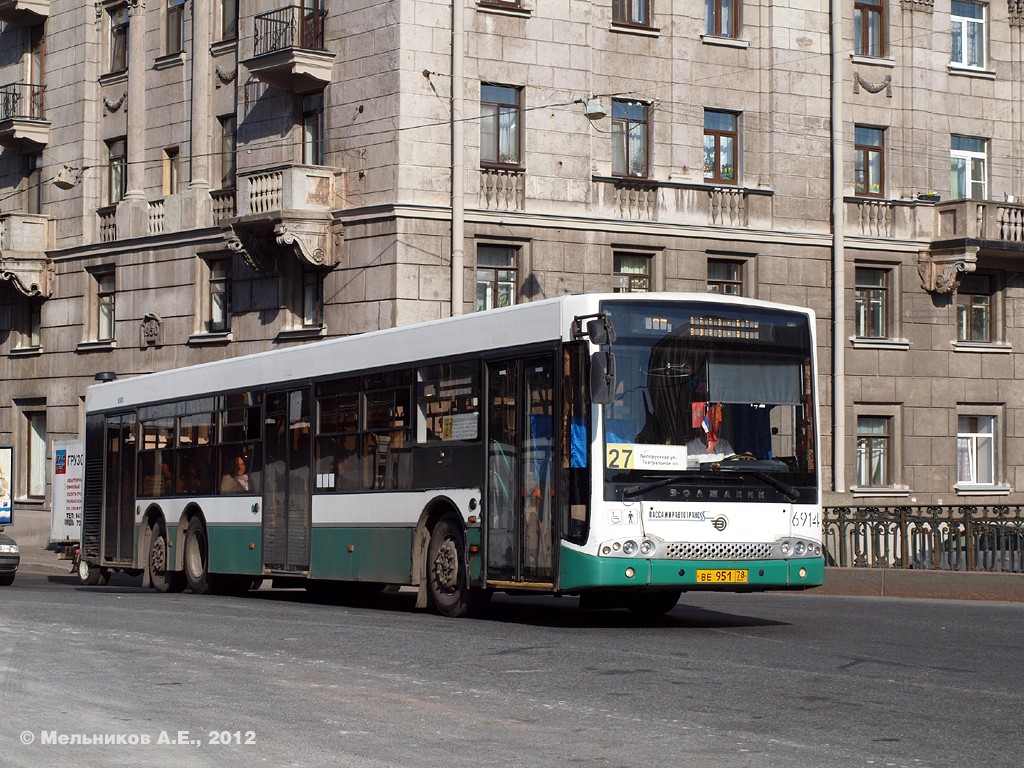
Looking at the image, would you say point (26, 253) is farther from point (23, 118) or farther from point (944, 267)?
point (944, 267)

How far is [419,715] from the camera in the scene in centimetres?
1002

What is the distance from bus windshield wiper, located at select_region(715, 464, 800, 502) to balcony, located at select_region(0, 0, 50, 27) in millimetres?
31047

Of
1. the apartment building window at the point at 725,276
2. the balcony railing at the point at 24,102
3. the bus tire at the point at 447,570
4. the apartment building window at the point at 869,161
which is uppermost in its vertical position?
the balcony railing at the point at 24,102

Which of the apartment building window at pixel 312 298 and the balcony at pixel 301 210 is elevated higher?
the balcony at pixel 301 210

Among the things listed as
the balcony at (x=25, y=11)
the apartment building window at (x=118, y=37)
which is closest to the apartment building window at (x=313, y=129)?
the apartment building window at (x=118, y=37)

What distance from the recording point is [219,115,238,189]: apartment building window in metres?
37.1

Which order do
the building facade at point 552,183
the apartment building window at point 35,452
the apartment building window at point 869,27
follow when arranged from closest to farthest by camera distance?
the building facade at point 552,183 < the apartment building window at point 869,27 < the apartment building window at point 35,452

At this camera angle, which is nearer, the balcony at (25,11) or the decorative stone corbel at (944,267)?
the decorative stone corbel at (944,267)

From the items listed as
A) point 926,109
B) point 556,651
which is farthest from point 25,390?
point 556,651

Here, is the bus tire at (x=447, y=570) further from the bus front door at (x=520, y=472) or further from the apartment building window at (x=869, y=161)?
the apartment building window at (x=869, y=161)

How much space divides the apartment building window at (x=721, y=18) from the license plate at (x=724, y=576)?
71.7ft

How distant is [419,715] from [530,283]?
949 inches

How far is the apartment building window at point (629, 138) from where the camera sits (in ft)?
114

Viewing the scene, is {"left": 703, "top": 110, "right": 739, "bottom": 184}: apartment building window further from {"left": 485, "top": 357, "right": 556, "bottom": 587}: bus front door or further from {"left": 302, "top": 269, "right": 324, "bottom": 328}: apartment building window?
{"left": 485, "top": 357, "right": 556, "bottom": 587}: bus front door
